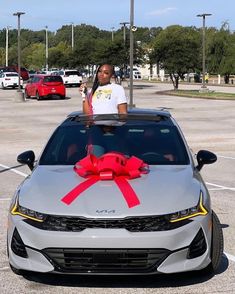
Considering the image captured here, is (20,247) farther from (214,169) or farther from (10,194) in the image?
(214,169)

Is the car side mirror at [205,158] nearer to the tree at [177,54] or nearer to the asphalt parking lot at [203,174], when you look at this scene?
the asphalt parking lot at [203,174]

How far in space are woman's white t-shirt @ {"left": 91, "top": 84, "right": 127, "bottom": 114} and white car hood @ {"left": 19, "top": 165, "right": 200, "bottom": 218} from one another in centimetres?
237

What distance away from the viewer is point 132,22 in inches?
1135

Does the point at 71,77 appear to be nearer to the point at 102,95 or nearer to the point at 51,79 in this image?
the point at 51,79

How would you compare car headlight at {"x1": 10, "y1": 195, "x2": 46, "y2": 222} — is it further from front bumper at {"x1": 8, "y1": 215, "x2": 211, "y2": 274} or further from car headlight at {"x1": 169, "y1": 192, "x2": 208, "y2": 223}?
car headlight at {"x1": 169, "y1": 192, "x2": 208, "y2": 223}

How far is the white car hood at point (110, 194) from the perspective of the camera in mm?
4809

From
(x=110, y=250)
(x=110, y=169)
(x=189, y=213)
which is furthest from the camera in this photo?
(x=110, y=169)

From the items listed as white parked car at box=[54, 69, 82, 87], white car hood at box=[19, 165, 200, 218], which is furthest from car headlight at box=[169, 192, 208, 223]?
white parked car at box=[54, 69, 82, 87]

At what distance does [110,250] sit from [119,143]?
1.69m

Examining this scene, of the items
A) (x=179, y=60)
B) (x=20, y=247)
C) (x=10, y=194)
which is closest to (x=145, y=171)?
(x=20, y=247)

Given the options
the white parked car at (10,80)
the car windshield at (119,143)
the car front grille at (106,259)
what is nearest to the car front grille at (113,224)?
the car front grille at (106,259)

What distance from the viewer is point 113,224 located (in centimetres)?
474

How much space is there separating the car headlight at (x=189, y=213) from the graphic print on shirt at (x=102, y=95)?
3.14 meters

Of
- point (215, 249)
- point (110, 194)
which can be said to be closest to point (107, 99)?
point (110, 194)
